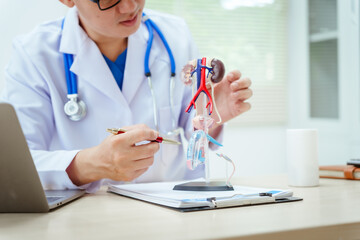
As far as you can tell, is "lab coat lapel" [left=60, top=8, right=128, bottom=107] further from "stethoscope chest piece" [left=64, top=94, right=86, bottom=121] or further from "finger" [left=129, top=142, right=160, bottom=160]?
"finger" [left=129, top=142, right=160, bottom=160]

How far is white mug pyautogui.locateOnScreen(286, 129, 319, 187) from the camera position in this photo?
1162 mm

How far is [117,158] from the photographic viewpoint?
107 cm

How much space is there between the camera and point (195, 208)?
867 millimetres

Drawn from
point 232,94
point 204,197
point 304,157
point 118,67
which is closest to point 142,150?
point 204,197

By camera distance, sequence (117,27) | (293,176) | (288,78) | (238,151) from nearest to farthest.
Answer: (293,176), (117,27), (238,151), (288,78)

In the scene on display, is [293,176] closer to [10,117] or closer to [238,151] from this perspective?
[10,117]

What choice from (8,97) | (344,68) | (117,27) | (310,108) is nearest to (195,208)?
(117,27)

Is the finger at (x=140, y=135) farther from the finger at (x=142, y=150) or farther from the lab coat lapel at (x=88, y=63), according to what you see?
the lab coat lapel at (x=88, y=63)

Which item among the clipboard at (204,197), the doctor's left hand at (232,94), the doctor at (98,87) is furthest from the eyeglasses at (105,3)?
the clipboard at (204,197)

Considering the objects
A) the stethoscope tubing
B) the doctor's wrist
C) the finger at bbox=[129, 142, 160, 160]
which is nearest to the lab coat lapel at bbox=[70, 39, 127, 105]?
the stethoscope tubing

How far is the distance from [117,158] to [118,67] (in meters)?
0.55

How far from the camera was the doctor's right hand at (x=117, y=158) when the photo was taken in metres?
1.04

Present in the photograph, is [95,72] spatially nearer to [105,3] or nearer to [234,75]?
[105,3]

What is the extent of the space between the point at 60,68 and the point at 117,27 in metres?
0.25
